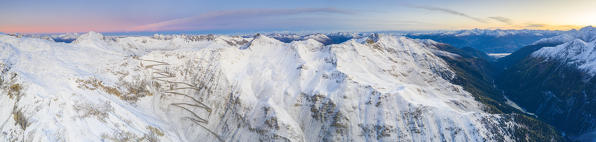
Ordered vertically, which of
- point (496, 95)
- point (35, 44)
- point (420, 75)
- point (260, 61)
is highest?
point (35, 44)

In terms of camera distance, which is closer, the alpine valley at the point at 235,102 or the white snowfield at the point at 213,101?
the white snowfield at the point at 213,101

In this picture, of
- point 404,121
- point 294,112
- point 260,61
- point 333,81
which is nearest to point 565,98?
point 404,121

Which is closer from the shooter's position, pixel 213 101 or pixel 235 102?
pixel 235 102

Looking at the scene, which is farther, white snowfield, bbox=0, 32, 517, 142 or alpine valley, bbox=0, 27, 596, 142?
alpine valley, bbox=0, 27, 596, 142

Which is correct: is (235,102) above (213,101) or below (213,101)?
below

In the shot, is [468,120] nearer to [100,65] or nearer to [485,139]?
[485,139]

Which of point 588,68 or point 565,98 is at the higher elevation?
point 588,68

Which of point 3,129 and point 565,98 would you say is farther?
point 565,98

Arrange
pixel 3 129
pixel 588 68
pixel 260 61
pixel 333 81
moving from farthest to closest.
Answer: pixel 588 68 < pixel 260 61 < pixel 333 81 < pixel 3 129
